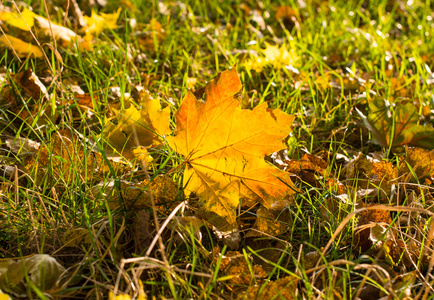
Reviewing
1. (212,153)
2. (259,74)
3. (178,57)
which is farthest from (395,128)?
(178,57)

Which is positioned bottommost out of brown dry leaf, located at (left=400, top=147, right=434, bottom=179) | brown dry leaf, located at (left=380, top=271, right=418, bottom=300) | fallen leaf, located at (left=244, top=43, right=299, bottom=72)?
brown dry leaf, located at (left=380, top=271, right=418, bottom=300)

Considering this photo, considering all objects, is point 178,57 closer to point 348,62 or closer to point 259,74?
point 259,74

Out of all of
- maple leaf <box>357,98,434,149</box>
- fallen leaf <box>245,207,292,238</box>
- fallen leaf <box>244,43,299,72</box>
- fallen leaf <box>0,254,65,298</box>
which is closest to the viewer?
fallen leaf <box>0,254,65,298</box>

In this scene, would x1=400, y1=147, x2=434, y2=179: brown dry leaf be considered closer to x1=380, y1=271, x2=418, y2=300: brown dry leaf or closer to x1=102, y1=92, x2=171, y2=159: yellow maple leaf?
x1=380, y1=271, x2=418, y2=300: brown dry leaf

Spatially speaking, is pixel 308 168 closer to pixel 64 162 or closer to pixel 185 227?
pixel 185 227

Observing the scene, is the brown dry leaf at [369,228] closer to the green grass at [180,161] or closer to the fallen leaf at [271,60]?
the green grass at [180,161]

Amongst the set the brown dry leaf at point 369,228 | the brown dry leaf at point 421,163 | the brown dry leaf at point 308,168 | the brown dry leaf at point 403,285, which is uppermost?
the brown dry leaf at point 421,163

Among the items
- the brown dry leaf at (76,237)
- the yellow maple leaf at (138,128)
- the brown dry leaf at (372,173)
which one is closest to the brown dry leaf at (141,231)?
the brown dry leaf at (76,237)

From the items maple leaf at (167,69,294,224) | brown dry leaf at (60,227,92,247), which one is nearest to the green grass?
brown dry leaf at (60,227,92,247)
